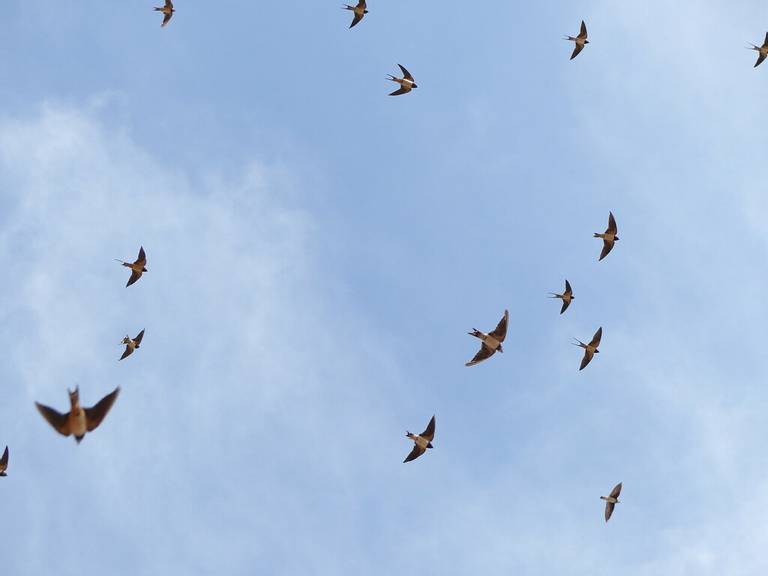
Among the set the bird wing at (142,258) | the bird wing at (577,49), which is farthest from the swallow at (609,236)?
the bird wing at (142,258)

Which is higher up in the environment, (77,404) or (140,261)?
(140,261)

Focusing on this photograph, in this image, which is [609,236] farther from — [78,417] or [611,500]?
[78,417]

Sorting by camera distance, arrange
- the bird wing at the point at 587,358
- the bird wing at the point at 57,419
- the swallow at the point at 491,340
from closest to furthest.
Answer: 1. the bird wing at the point at 57,419
2. the swallow at the point at 491,340
3. the bird wing at the point at 587,358

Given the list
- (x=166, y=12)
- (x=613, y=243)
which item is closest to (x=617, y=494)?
(x=613, y=243)

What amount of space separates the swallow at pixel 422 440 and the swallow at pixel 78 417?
22108mm

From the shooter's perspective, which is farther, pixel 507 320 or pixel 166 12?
pixel 166 12

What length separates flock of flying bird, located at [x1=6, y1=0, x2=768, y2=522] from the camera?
36281mm

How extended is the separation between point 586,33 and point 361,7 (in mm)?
15315

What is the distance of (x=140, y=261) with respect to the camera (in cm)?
6259

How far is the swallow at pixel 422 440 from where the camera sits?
55062 mm

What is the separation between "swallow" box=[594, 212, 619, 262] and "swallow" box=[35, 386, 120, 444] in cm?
3669

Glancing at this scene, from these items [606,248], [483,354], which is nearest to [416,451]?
[483,354]

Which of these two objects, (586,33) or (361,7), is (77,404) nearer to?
(361,7)

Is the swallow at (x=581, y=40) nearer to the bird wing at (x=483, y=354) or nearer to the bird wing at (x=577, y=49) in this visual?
the bird wing at (x=577, y=49)
